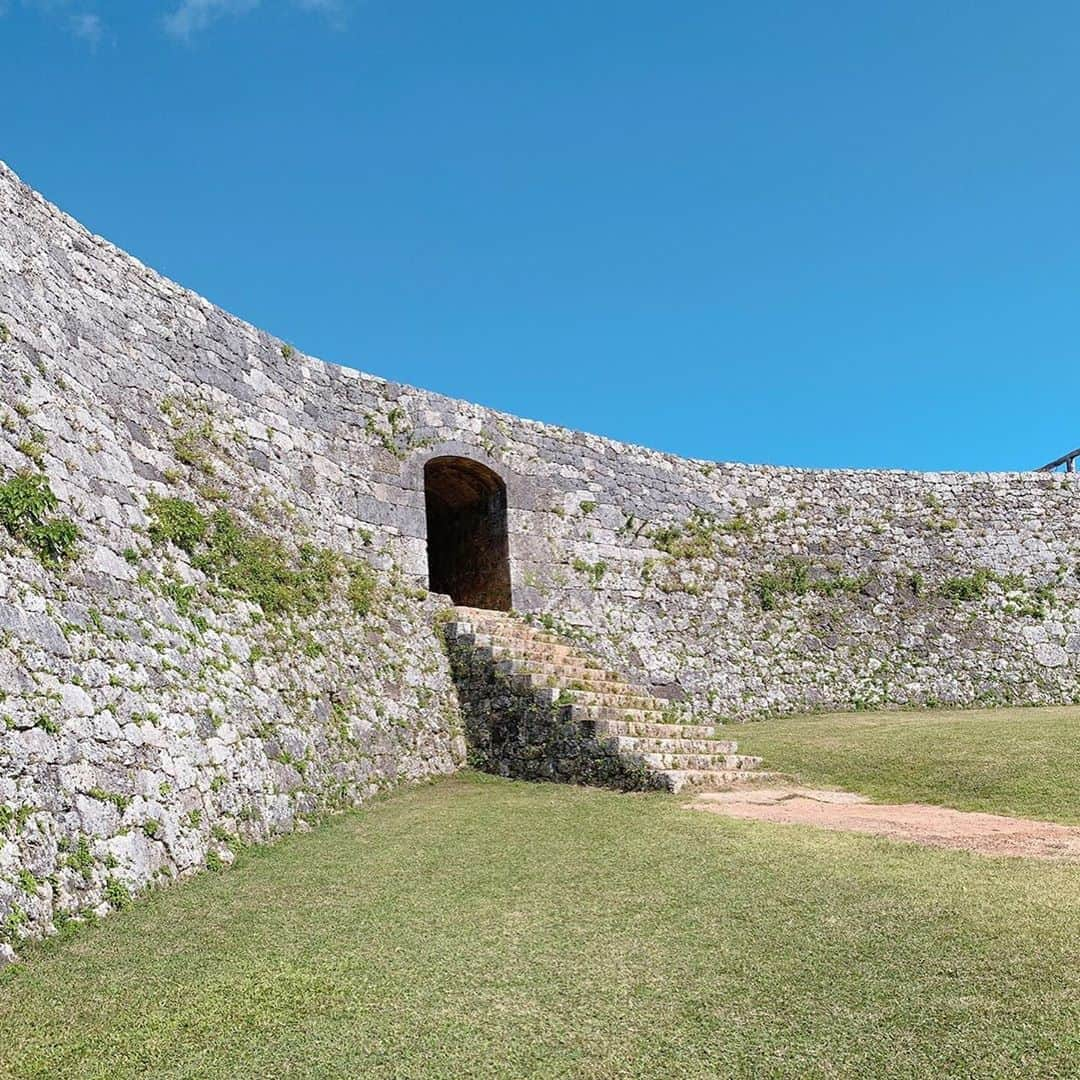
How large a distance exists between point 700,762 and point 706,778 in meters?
0.30

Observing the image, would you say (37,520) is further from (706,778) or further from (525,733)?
(706,778)

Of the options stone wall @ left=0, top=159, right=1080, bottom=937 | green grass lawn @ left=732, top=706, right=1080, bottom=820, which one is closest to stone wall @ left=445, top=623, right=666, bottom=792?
stone wall @ left=0, top=159, right=1080, bottom=937

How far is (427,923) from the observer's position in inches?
176

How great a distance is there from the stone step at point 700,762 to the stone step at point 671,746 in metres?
0.11

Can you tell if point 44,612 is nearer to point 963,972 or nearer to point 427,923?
point 427,923

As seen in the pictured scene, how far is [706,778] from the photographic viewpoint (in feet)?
27.1

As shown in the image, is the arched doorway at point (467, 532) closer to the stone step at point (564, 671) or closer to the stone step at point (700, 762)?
the stone step at point (564, 671)

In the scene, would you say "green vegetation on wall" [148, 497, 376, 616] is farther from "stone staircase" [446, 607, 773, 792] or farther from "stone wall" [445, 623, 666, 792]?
"stone staircase" [446, 607, 773, 792]

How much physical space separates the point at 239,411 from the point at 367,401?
7.80ft

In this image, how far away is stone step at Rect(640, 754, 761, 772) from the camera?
8.25m

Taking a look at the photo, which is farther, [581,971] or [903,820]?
[903,820]

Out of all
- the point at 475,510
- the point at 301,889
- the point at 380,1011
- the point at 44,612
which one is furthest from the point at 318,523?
the point at 380,1011

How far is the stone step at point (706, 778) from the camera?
7949 millimetres

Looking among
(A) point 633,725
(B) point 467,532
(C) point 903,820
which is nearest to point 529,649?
(A) point 633,725
